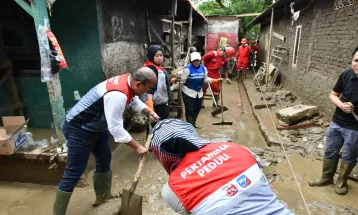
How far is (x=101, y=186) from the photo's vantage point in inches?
118

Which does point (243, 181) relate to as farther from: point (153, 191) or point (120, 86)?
point (153, 191)

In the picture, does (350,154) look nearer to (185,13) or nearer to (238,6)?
(185,13)

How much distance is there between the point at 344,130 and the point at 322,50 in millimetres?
3862

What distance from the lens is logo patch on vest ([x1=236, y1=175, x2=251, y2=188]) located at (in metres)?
1.15

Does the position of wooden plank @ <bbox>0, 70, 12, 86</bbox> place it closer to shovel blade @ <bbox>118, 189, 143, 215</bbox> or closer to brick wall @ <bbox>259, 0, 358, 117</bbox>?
shovel blade @ <bbox>118, 189, 143, 215</bbox>

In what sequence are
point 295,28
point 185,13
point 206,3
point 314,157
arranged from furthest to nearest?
point 206,3 → point 185,13 → point 295,28 → point 314,157

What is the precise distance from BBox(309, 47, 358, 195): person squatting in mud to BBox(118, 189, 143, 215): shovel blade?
7.94 feet

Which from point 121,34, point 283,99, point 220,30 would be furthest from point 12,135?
point 220,30

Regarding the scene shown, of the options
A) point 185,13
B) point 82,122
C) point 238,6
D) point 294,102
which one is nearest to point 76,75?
point 82,122

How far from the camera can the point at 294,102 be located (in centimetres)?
743

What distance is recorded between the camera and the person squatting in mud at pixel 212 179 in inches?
44.6

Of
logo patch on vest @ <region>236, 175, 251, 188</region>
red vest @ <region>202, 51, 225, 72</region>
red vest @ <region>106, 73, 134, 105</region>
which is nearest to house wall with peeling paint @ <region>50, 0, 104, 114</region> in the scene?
red vest @ <region>106, 73, 134, 105</region>

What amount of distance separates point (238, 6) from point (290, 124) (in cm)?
1554

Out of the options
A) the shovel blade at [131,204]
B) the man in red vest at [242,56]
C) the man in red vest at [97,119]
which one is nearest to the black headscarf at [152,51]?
the man in red vest at [97,119]
